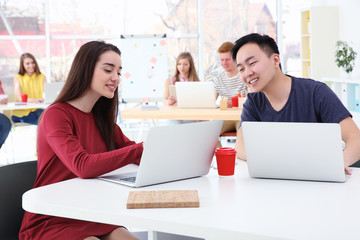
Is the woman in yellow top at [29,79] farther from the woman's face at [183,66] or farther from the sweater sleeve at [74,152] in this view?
the sweater sleeve at [74,152]

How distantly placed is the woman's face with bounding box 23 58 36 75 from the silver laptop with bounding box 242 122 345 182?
5.02 m

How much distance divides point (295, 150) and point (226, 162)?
279 millimetres

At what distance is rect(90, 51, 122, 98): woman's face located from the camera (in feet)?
6.93

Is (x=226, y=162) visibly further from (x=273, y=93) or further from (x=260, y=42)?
(x=260, y=42)

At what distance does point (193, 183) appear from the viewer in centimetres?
180

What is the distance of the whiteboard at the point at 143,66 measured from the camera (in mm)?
7129

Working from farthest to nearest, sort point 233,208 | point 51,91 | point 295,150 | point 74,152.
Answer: point 51,91 → point 74,152 → point 295,150 → point 233,208

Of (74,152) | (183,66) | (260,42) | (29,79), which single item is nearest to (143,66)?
(183,66)

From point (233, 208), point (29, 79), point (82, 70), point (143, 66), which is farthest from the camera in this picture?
point (143, 66)

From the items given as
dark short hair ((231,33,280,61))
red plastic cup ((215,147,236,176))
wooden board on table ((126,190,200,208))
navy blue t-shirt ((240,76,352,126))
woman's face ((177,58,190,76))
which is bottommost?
wooden board on table ((126,190,200,208))

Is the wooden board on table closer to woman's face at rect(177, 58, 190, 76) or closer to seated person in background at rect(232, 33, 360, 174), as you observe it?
seated person in background at rect(232, 33, 360, 174)

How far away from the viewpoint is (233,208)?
4.85ft

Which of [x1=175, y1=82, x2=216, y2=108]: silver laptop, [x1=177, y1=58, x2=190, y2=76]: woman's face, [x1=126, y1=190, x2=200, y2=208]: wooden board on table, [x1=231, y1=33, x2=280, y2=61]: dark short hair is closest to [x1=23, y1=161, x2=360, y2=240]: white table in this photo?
[x1=126, y1=190, x2=200, y2=208]: wooden board on table

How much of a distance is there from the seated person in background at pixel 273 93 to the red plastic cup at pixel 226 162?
13.8 inches
